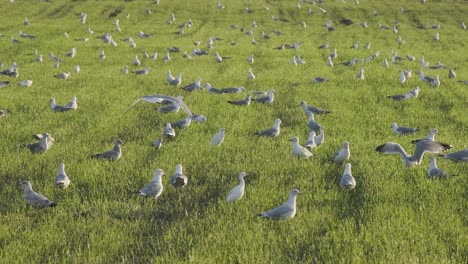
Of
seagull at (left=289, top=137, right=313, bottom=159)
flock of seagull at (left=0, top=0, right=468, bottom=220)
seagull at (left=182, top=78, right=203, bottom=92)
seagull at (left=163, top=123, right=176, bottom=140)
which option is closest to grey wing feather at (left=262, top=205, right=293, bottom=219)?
flock of seagull at (left=0, top=0, right=468, bottom=220)

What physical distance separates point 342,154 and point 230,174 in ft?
7.97

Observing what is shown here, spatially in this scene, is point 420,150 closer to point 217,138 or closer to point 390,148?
point 390,148

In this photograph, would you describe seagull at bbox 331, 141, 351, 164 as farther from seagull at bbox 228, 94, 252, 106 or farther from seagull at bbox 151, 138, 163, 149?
seagull at bbox 228, 94, 252, 106

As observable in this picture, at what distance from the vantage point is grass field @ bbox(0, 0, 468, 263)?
6.03 metres

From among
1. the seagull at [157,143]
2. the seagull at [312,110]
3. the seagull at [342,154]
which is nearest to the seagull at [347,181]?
the seagull at [342,154]

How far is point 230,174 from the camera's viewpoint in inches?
350

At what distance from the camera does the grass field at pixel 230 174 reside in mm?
6031

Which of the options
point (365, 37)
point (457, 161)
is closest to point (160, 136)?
point (457, 161)

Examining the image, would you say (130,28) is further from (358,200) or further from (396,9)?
(358,200)

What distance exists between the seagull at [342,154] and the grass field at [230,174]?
19 centimetres

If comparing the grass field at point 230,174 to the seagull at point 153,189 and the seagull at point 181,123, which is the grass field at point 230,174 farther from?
the seagull at point 181,123

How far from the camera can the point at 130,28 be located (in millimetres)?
45250

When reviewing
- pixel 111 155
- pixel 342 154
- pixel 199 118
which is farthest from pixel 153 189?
pixel 199 118

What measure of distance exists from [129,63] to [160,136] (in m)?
15.6
